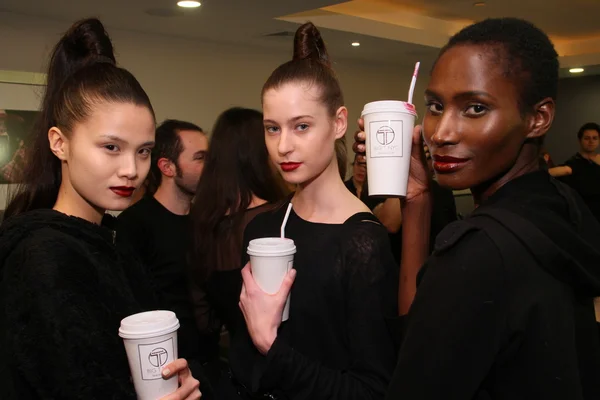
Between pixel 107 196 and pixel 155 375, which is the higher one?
pixel 107 196

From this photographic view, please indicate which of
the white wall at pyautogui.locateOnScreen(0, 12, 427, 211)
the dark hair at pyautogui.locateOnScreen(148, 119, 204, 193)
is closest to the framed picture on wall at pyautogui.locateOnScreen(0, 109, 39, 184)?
the white wall at pyautogui.locateOnScreen(0, 12, 427, 211)

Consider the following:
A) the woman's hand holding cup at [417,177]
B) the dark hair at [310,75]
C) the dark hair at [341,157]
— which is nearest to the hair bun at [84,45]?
the dark hair at [310,75]

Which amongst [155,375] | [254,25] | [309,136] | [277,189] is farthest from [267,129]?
[254,25]

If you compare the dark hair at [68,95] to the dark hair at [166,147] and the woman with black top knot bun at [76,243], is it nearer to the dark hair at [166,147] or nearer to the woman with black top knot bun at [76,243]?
the woman with black top knot bun at [76,243]

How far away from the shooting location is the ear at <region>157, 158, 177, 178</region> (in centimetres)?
285

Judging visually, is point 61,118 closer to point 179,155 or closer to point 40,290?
point 40,290

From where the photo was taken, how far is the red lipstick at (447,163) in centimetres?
92

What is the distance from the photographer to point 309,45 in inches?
64.6

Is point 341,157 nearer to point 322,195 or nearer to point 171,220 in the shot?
point 171,220

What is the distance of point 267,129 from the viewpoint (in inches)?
58.9

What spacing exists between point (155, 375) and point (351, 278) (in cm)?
51

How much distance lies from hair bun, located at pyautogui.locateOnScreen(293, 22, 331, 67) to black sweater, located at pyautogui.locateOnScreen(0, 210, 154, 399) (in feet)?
2.85

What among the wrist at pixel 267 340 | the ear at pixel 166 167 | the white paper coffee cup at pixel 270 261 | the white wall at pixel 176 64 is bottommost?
the wrist at pixel 267 340

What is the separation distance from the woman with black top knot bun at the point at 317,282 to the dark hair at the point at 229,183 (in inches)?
27.0
